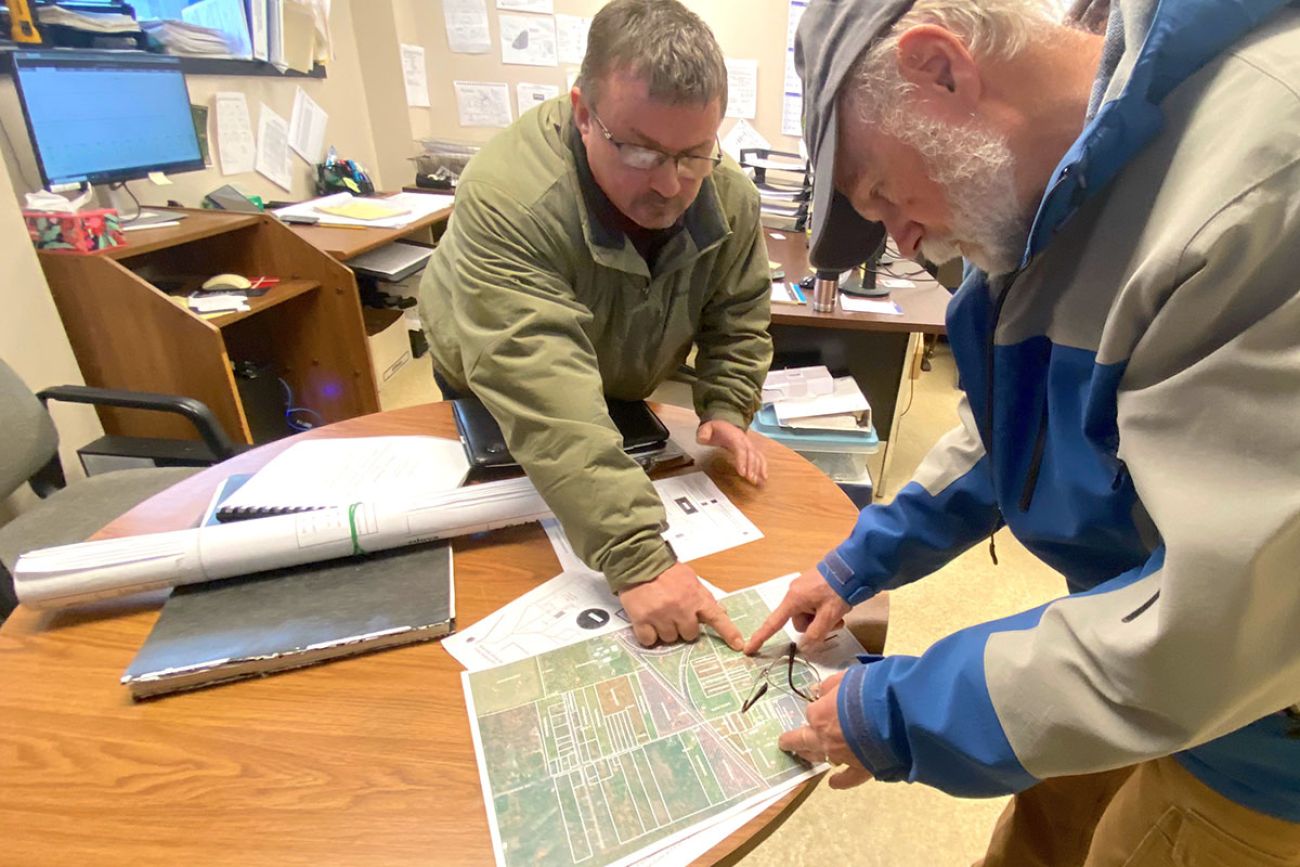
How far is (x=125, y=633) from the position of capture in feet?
2.66

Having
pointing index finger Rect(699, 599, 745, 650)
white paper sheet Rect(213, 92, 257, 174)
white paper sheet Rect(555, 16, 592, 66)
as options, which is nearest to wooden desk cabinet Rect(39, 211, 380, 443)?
white paper sheet Rect(213, 92, 257, 174)

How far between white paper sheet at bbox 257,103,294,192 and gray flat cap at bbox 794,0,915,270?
2815mm

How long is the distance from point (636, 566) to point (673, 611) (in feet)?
0.23

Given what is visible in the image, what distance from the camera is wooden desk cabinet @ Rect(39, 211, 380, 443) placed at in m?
1.82

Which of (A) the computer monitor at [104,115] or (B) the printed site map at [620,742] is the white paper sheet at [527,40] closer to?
(A) the computer monitor at [104,115]

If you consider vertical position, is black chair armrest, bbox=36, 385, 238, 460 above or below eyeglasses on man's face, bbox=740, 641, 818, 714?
below

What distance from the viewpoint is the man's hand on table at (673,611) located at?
81cm

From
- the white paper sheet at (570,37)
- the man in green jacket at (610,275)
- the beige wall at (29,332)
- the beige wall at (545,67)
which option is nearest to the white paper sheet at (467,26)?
the beige wall at (545,67)

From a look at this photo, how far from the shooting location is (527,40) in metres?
3.44

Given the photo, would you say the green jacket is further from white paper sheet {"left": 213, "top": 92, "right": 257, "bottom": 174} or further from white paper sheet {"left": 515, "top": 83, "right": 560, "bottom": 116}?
white paper sheet {"left": 515, "top": 83, "right": 560, "bottom": 116}

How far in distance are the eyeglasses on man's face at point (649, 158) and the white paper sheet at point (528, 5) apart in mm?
2834

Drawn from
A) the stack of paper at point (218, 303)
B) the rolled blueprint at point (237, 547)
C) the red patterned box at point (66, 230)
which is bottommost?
the stack of paper at point (218, 303)

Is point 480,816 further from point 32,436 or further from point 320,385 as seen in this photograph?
point 320,385

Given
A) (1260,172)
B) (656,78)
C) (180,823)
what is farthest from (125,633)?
(1260,172)
